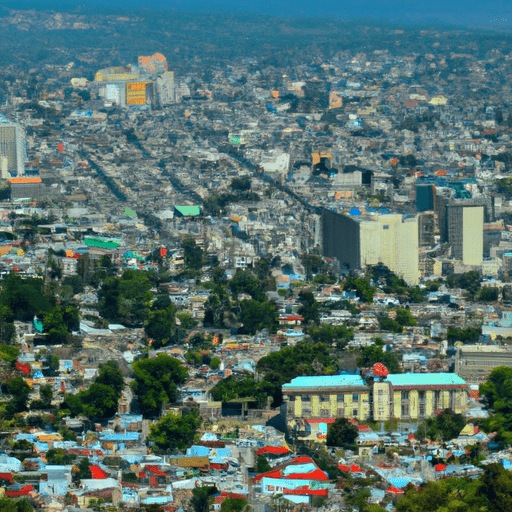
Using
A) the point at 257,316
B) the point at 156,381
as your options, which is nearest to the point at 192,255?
the point at 257,316

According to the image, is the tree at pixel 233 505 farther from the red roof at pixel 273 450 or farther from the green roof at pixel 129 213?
Answer: the green roof at pixel 129 213

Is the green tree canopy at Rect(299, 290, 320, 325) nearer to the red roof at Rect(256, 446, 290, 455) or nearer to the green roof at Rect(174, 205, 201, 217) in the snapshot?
the red roof at Rect(256, 446, 290, 455)

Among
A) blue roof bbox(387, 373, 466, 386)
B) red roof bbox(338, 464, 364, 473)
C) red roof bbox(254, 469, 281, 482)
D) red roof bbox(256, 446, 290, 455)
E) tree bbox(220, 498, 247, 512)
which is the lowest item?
red roof bbox(338, 464, 364, 473)

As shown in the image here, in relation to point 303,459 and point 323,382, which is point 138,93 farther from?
point 303,459

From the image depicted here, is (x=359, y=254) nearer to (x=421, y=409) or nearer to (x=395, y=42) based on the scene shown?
(x=421, y=409)

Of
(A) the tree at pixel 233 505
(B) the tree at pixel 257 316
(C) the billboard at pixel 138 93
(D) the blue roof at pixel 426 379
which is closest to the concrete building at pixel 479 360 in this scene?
(D) the blue roof at pixel 426 379

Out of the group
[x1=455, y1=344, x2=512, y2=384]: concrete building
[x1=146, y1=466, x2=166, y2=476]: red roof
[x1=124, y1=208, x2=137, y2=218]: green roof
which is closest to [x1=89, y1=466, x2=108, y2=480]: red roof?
[x1=146, y1=466, x2=166, y2=476]: red roof

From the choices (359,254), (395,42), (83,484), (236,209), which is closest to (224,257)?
(359,254)
